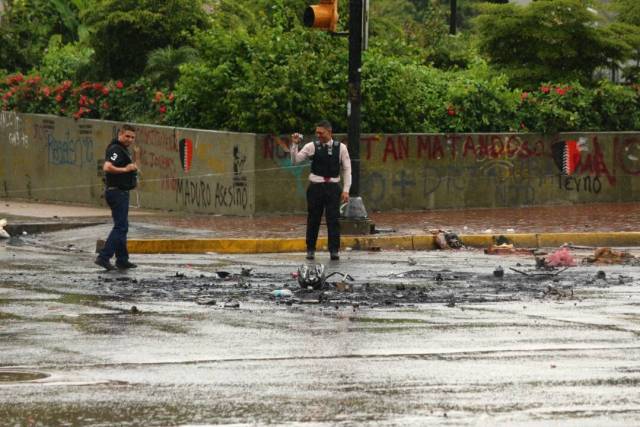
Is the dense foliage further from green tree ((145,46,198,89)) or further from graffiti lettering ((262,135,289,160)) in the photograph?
graffiti lettering ((262,135,289,160))

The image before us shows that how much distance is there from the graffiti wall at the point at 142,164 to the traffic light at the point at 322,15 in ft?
14.2

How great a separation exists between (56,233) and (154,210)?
15.6 ft

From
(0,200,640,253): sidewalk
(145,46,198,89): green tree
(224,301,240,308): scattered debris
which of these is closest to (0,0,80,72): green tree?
(145,46,198,89): green tree

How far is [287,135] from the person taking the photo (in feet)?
82.7

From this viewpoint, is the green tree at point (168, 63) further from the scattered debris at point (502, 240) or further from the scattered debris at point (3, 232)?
the scattered debris at point (502, 240)

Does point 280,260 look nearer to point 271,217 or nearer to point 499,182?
point 271,217

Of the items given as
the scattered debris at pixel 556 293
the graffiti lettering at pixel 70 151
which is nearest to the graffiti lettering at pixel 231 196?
the graffiti lettering at pixel 70 151

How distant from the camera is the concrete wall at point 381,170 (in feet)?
82.6

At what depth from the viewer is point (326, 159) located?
19.3 m

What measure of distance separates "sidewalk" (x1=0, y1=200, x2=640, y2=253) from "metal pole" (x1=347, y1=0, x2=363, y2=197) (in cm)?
119

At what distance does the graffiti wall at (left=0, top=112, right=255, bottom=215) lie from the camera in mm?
25344

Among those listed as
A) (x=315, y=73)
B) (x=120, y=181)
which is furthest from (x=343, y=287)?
(x=315, y=73)

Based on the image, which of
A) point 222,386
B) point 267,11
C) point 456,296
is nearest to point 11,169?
point 267,11

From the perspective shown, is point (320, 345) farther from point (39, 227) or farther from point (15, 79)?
point (15, 79)
